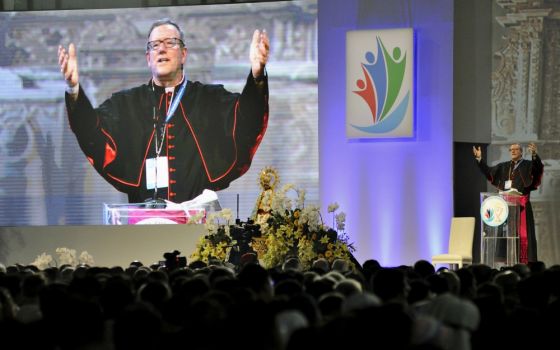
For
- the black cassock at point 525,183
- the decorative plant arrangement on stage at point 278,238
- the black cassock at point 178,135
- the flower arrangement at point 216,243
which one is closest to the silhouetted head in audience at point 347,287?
the decorative plant arrangement on stage at point 278,238

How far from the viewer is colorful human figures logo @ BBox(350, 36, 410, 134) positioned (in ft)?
44.3

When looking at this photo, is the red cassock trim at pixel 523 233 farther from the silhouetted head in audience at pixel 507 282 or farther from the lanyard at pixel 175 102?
the silhouetted head in audience at pixel 507 282

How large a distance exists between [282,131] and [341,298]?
9.41m

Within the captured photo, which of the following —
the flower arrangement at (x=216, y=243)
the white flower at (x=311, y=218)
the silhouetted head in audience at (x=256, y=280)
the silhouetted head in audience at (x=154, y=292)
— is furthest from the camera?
the flower arrangement at (x=216, y=243)

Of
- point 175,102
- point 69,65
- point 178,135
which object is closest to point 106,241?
point 178,135

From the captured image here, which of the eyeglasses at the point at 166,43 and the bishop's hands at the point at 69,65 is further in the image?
the bishop's hands at the point at 69,65

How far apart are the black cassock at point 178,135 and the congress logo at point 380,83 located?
120 centimetres

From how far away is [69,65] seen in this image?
1430 centimetres

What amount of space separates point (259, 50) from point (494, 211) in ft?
13.9

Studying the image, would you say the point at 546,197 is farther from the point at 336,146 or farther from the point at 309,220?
the point at 309,220

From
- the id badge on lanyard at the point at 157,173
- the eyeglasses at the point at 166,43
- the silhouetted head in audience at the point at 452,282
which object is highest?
the eyeglasses at the point at 166,43

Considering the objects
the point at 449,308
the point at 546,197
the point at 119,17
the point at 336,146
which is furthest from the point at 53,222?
the point at 449,308

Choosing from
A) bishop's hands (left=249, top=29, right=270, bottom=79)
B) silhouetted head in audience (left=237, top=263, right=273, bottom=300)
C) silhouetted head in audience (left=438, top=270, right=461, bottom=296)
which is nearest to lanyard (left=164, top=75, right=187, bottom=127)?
bishop's hands (left=249, top=29, right=270, bottom=79)

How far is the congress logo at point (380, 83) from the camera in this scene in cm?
1347
